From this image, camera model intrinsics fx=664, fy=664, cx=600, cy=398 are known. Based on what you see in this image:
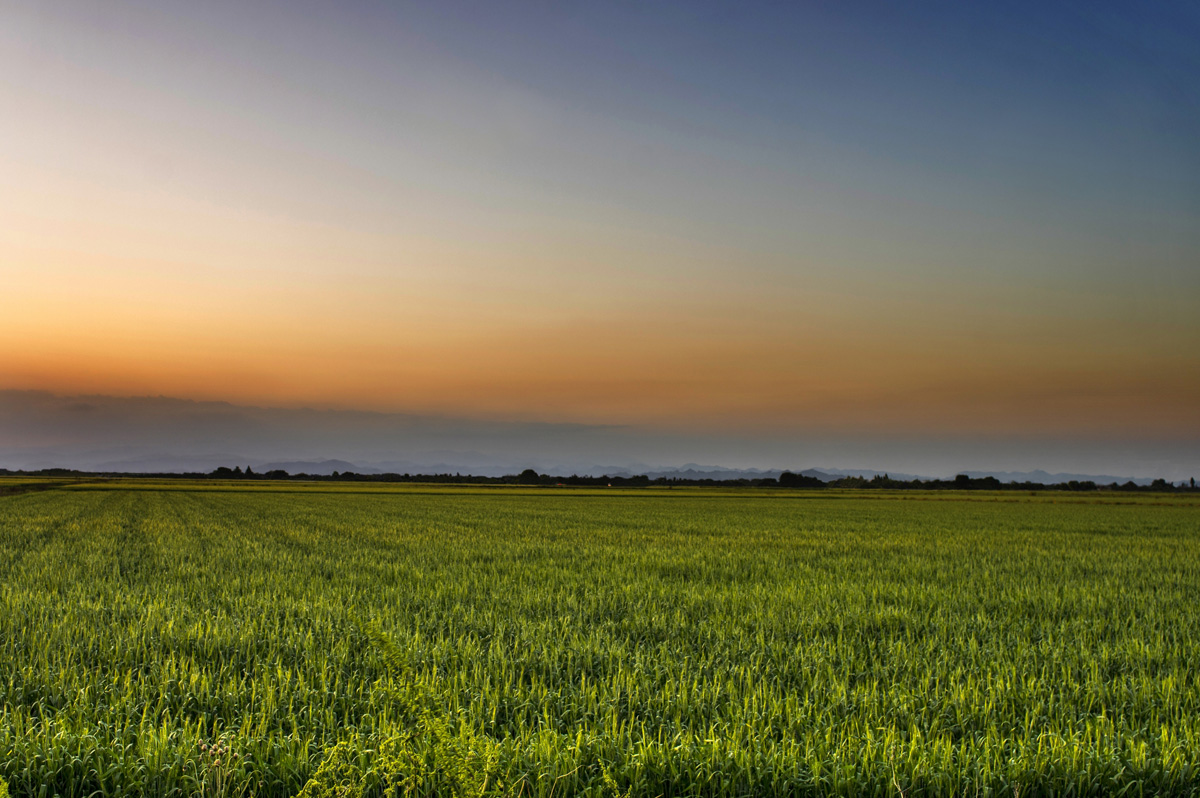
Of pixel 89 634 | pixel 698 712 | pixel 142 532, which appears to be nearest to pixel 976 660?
pixel 698 712

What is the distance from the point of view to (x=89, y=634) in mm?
8070

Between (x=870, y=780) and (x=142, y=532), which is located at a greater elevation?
(x=870, y=780)

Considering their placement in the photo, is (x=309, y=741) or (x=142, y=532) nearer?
(x=309, y=741)

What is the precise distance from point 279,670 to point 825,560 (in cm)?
1545

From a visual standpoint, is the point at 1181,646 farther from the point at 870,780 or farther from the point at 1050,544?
the point at 1050,544

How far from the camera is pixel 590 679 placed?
6.57 metres

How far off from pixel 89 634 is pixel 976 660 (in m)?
10.6

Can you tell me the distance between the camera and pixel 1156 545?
25.8 metres

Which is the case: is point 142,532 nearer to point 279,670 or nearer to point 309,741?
point 279,670

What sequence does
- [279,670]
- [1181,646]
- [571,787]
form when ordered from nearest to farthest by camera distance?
[571,787] < [279,670] < [1181,646]

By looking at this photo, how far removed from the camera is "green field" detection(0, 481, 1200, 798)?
4.23 m

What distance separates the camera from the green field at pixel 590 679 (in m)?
4.23

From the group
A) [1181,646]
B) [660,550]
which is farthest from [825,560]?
[1181,646]

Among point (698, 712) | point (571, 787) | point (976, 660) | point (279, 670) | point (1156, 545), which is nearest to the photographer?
point (571, 787)
